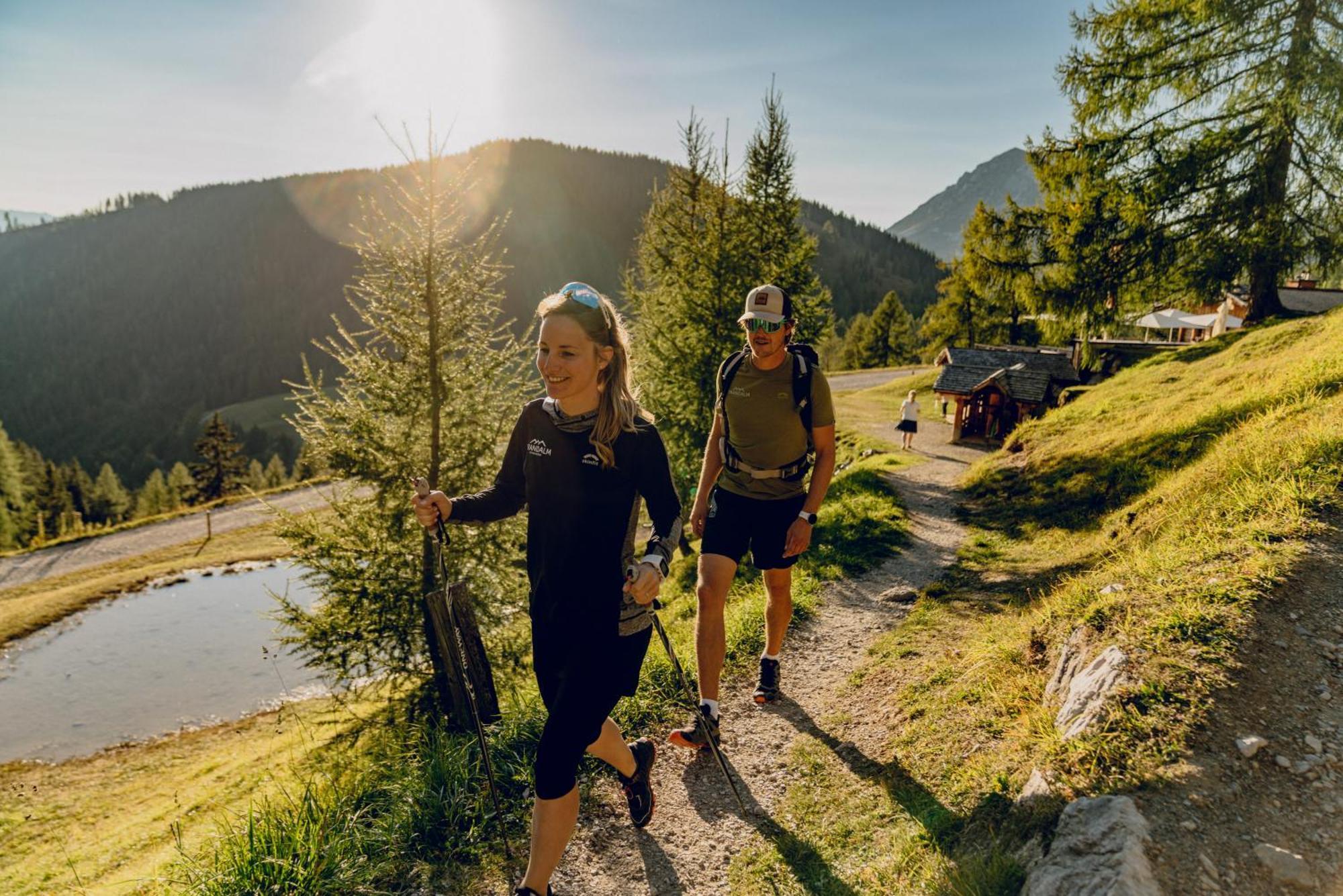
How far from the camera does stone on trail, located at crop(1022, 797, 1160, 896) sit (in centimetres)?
224

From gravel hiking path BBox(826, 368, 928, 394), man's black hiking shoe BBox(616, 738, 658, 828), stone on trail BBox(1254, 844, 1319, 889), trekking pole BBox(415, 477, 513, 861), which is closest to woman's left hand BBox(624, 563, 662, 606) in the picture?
trekking pole BBox(415, 477, 513, 861)

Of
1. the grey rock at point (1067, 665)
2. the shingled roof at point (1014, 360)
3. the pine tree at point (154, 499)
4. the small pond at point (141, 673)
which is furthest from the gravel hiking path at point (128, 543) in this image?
the pine tree at point (154, 499)

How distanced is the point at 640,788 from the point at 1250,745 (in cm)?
308

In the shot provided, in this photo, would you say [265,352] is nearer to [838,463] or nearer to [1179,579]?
[838,463]

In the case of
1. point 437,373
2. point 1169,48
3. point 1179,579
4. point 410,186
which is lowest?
point 1179,579

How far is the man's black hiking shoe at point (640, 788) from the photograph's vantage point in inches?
149

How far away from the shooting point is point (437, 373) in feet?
33.3

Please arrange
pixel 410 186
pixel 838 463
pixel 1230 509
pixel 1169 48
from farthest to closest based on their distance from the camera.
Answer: pixel 838 463
pixel 1169 48
pixel 410 186
pixel 1230 509

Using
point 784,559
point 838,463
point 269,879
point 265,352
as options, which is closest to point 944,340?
point 838,463

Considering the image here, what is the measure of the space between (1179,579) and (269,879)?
5629 millimetres

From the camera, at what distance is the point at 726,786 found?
14.0ft

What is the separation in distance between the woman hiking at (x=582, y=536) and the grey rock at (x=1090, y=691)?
7.52 feet

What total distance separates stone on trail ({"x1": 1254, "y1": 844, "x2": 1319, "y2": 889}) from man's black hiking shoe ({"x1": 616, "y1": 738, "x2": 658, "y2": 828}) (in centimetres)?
285

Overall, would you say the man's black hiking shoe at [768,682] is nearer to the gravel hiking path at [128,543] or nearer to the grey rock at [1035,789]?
the grey rock at [1035,789]
